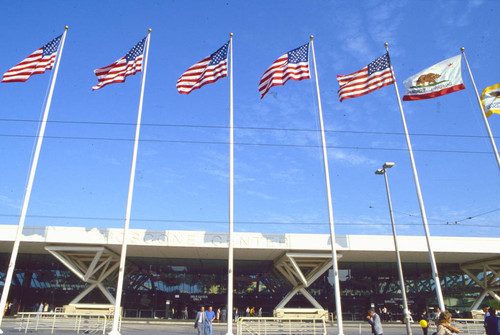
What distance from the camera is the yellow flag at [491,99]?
1823cm

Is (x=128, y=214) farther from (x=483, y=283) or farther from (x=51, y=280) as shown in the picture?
(x=483, y=283)

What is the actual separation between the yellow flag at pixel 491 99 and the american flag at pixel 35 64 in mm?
22771

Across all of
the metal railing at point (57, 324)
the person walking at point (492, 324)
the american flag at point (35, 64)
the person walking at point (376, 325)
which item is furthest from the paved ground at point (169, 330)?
the person walking at point (492, 324)

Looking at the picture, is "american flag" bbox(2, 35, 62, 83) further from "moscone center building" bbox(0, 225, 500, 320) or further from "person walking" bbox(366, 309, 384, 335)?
"person walking" bbox(366, 309, 384, 335)

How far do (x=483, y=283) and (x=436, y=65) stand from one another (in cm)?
2725

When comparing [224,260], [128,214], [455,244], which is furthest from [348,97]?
[224,260]

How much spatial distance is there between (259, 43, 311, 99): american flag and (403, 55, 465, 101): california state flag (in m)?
5.27

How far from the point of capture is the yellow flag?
59.8ft

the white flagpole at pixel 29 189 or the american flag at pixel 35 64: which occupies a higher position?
the american flag at pixel 35 64

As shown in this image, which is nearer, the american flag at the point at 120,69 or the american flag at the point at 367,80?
the american flag at the point at 367,80

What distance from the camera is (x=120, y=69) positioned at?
1989 cm

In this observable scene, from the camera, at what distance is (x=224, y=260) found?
3812 centimetres

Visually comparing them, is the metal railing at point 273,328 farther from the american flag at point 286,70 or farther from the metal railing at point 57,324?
the american flag at point 286,70

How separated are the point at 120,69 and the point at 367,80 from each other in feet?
43.3
